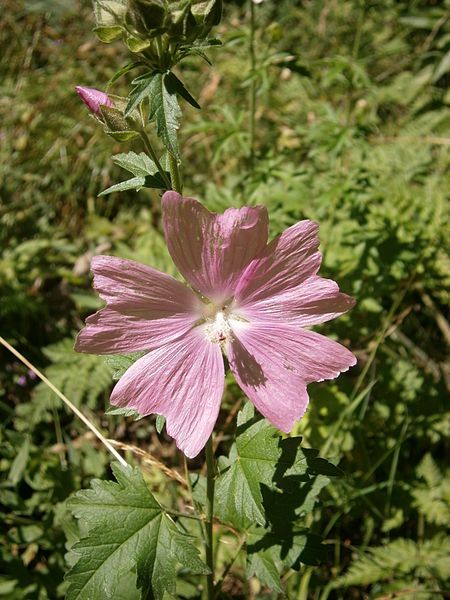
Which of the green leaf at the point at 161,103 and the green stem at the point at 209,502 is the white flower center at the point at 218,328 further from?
the green leaf at the point at 161,103

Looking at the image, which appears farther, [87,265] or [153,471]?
[87,265]

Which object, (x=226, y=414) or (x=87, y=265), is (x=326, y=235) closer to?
(x=226, y=414)

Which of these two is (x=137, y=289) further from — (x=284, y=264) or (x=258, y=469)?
(x=258, y=469)

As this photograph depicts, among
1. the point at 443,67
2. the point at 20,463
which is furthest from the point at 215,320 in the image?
the point at 443,67

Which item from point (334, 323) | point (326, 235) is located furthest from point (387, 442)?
point (326, 235)

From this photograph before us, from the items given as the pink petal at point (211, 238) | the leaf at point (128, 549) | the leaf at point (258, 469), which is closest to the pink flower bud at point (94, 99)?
the pink petal at point (211, 238)
